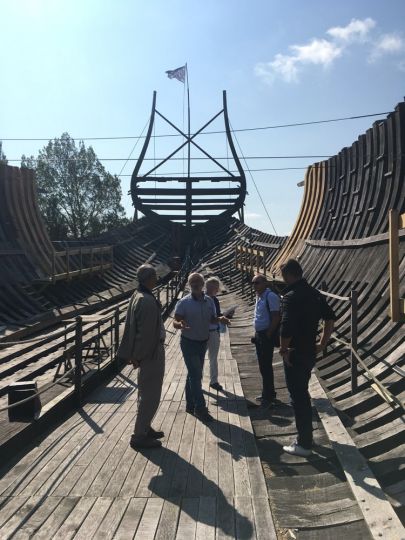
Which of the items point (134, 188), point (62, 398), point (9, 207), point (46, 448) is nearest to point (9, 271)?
point (9, 207)

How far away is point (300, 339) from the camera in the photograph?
4531 mm

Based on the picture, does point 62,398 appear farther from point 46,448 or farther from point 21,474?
point 21,474

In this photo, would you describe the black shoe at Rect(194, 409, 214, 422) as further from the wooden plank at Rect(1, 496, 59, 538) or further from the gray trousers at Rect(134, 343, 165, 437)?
the wooden plank at Rect(1, 496, 59, 538)

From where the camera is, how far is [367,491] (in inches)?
146

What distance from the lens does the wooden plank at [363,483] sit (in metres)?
3.19

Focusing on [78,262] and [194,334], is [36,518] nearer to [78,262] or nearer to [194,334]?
[194,334]

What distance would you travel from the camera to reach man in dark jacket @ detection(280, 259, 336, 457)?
4512 millimetres

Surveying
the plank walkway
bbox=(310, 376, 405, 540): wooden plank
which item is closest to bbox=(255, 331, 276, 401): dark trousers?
the plank walkway

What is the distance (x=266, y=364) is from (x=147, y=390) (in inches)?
75.9

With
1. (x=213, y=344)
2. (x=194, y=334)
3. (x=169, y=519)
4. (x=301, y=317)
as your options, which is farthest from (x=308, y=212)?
(x=169, y=519)

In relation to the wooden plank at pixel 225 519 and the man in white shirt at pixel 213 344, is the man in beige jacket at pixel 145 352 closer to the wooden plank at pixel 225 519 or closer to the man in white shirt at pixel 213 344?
the wooden plank at pixel 225 519

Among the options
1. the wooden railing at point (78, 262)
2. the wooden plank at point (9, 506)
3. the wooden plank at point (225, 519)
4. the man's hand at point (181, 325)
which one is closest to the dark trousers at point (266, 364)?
the man's hand at point (181, 325)

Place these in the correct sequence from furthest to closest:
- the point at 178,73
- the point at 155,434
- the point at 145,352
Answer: the point at 178,73
the point at 155,434
the point at 145,352

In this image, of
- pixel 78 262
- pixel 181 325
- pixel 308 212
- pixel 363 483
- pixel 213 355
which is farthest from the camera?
pixel 78 262
